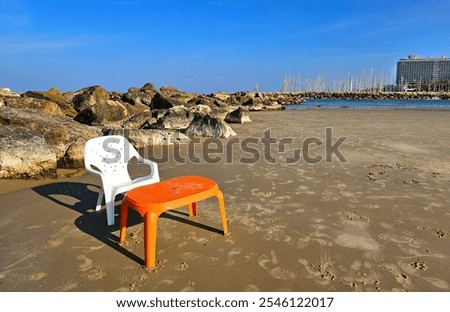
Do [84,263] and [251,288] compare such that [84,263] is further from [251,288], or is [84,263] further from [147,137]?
[147,137]

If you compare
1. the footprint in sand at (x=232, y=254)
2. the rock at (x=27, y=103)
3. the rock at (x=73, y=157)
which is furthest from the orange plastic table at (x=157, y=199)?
the rock at (x=27, y=103)

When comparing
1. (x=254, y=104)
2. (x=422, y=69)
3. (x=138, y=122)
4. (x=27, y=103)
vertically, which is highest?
(x=422, y=69)

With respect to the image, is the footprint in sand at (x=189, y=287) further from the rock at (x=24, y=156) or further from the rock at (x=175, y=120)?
the rock at (x=175, y=120)

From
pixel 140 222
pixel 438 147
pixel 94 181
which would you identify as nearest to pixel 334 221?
pixel 140 222

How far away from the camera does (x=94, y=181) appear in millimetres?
6176

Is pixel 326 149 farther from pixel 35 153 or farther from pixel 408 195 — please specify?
pixel 35 153

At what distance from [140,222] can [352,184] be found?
3.95 m

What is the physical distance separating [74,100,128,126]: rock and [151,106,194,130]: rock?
224cm

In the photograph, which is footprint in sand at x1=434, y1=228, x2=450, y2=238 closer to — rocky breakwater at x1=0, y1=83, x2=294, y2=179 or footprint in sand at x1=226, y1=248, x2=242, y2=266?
footprint in sand at x1=226, y1=248, x2=242, y2=266

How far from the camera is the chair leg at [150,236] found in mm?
2961

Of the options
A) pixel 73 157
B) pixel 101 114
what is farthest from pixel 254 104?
pixel 73 157

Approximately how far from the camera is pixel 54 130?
7816 millimetres

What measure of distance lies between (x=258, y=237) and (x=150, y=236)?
1.38m

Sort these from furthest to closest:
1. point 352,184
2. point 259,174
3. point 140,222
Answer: point 259,174 → point 352,184 → point 140,222
